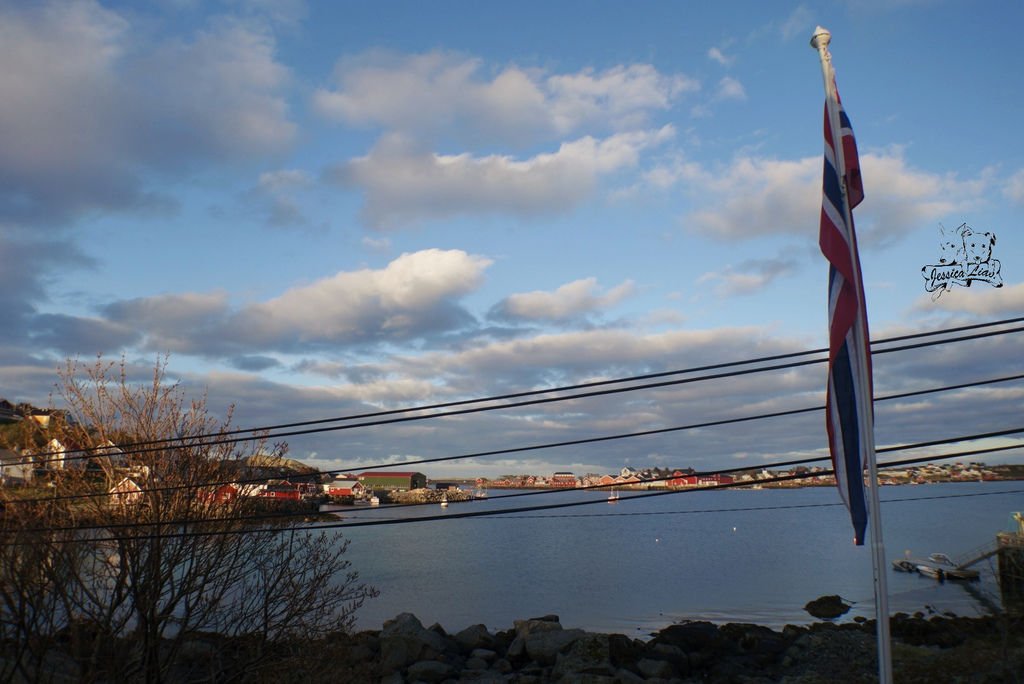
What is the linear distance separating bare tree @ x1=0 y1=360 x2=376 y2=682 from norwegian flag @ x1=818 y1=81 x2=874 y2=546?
36.4 ft

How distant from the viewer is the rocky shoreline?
90.1 feet

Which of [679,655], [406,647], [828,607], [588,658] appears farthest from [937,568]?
[406,647]

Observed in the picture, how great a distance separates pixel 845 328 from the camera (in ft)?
24.4

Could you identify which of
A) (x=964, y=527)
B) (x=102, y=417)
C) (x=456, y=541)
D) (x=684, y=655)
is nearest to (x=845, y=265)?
(x=102, y=417)

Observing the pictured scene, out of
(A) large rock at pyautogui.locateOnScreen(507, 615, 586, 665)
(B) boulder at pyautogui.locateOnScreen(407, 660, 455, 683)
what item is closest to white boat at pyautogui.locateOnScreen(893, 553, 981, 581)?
(A) large rock at pyautogui.locateOnScreen(507, 615, 586, 665)

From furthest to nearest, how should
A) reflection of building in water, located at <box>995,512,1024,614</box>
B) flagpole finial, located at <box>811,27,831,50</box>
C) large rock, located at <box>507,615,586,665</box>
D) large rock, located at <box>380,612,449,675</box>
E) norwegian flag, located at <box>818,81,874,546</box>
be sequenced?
1. reflection of building in water, located at <box>995,512,1024,614</box>
2. large rock, located at <box>507,615,586,665</box>
3. large rock, located at <box>380,612,449,675</box>
4. flagpole finial, located at <box>811,27,831,50</box>
5. norwegian flag, located at <box>818,81,874,546</box>

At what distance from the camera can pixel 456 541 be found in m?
102

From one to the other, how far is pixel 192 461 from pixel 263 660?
176 inches

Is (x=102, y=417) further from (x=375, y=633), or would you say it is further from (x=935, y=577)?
(x=935, y=577)

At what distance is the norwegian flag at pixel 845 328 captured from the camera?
7.33 m

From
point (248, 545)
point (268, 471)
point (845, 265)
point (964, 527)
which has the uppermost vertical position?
point (845, 265)

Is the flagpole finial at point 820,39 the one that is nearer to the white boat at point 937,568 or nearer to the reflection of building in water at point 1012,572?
the reflection of building in water at point 1012,572

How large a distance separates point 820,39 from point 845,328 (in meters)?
2.93

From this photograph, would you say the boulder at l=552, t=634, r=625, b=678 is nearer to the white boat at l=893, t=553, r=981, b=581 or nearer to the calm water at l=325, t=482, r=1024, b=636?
the calm water at l=325, t=482, r=1024, b=636
